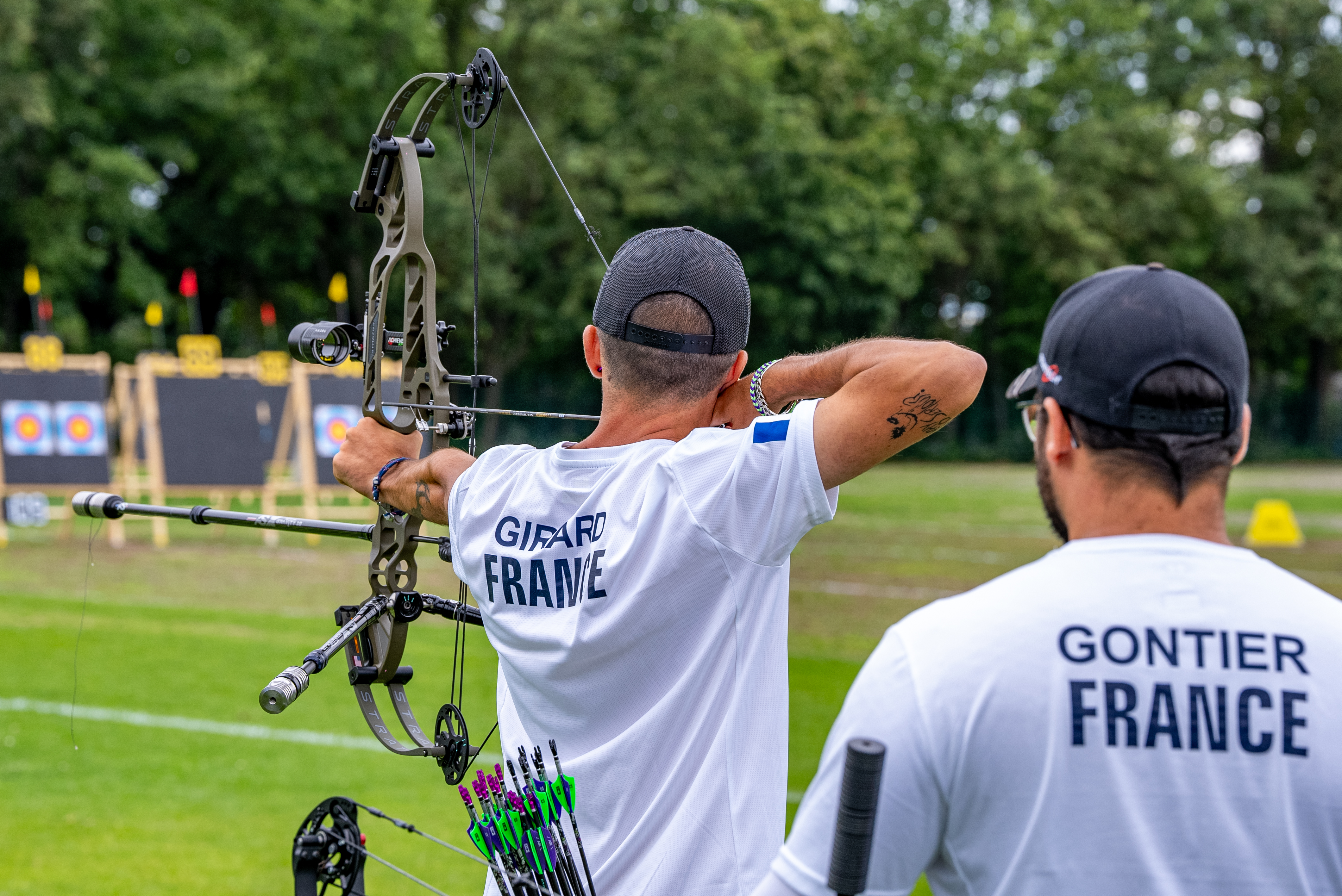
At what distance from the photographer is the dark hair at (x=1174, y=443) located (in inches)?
49.6

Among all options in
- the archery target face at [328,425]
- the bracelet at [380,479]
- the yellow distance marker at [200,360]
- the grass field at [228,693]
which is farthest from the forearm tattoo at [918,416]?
the archery target face at [328,425]

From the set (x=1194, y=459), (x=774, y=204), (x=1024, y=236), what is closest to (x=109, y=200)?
(x=774, y=204)

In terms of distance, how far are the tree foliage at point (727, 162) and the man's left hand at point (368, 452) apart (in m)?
23.6

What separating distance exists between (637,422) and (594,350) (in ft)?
0.67

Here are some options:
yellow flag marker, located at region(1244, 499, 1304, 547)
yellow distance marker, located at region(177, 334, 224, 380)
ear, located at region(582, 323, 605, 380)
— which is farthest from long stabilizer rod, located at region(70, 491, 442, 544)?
yellow flag marker, located at region(1244, 499, 1304, 547)

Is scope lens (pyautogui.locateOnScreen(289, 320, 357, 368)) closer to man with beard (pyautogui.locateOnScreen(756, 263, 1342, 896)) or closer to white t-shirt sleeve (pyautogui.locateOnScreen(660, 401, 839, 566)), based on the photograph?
white t-shirt sleeve (pyautogui.locateOnScreen(660, 401, 839, 566))

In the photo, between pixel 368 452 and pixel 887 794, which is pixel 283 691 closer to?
pixel 368 452

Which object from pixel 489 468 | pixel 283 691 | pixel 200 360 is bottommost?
pixel 283 691

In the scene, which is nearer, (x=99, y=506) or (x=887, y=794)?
(x=887, y=794)

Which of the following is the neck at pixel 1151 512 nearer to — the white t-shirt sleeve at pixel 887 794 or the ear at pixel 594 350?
the white t-shirt sleeve at pixel 887 794

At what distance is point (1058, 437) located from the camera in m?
1.33

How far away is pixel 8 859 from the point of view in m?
4.71

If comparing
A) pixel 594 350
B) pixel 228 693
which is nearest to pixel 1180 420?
pixel 594 350

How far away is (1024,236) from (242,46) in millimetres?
20692
